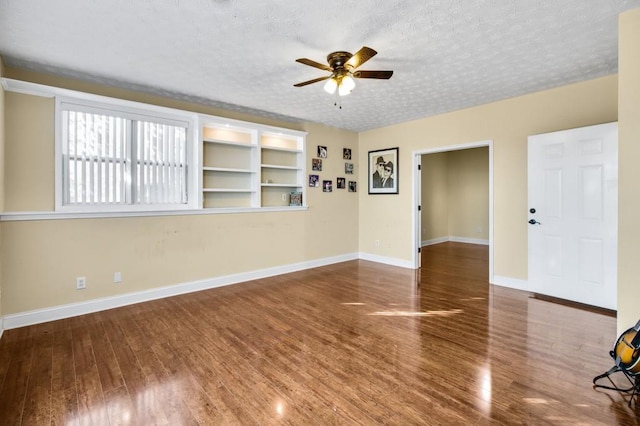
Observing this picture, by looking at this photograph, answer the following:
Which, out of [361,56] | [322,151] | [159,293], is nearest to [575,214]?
[361,56]

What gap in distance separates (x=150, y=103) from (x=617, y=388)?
5289 mm

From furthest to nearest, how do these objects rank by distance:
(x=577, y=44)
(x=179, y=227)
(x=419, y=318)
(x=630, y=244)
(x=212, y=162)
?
(x=212, y=162)
(x=179, y=227)
(x=419, y=318)
(x=577, y=44)
(x=630, y=244)

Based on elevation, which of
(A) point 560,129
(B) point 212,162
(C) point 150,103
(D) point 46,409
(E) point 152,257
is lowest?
(D) point 46,409

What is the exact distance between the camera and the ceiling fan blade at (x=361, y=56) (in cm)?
240

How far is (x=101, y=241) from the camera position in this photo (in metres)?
3.55

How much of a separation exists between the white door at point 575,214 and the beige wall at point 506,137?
0.81 feet

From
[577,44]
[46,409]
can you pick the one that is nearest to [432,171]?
[577,44]

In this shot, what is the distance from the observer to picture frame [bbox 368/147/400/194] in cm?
574

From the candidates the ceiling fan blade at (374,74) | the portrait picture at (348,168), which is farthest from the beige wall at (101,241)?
the ceiling fan blade at (374,74)

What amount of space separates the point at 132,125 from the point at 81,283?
1.95 meters

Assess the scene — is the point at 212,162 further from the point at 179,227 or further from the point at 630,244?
the point at 630,244

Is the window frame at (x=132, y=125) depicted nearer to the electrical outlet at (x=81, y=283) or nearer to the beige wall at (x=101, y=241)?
the beige wall at (x=101, y=241)

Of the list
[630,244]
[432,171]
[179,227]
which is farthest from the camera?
[432,171]

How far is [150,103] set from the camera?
13.0 feet
